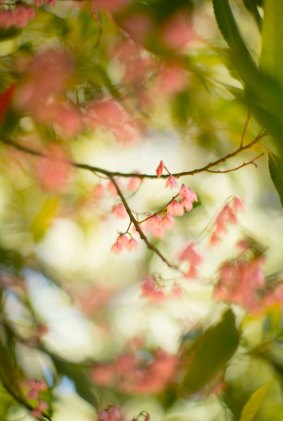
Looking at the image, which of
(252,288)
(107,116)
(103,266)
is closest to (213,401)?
(252,288)

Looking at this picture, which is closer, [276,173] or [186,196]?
[276,173]

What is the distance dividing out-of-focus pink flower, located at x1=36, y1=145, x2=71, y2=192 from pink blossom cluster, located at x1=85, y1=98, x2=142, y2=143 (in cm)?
12

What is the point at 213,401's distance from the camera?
114 centimetres

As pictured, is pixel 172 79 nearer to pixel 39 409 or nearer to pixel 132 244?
pixel 132 244

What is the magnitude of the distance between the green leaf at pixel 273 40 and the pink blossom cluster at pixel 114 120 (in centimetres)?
66

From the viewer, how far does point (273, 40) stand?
573 mm

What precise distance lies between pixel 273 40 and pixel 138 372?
3.36ft

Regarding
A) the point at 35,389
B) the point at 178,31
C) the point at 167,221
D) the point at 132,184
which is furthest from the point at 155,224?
the point at 35,389

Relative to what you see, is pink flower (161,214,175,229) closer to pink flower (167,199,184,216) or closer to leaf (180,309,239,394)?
pink flower (167,199,184,216)

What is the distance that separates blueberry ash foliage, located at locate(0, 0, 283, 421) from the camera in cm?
98

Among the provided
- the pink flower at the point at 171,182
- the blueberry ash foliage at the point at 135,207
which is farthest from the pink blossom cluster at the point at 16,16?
the pink flower at the point at 171,182

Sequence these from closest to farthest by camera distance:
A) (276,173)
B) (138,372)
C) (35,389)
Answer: (276,173) → (35,389) → (138,372)

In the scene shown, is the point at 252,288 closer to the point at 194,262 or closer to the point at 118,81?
the point at 194,262

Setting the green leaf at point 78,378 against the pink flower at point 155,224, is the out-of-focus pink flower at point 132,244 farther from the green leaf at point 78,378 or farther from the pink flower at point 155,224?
the green leaf at point 78,378
